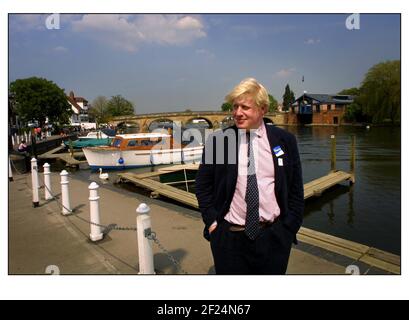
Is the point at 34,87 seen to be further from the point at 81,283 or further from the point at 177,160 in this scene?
the point at 81,283

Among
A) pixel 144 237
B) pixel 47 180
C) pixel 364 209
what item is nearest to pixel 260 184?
pixel 144 237

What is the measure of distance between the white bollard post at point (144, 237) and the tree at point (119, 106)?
90532 mm

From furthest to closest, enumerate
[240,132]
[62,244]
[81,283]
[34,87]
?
[34,87], [62,244], [81,283], [240,132]

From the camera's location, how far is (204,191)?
234 cm

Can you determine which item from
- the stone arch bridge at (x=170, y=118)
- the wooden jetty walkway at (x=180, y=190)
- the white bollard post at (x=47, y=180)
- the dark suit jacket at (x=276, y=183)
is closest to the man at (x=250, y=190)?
the dark suit jacket at (x=276, y=183)

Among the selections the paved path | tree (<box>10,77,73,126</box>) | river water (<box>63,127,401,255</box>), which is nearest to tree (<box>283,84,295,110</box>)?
tree (<box>10,77,73,126</box>)

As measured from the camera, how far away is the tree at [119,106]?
89806 mm

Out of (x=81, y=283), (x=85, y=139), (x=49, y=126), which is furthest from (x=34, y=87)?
(x=81, y=283)

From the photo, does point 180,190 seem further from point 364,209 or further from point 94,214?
point 364,209

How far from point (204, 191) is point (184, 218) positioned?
428 centimetres

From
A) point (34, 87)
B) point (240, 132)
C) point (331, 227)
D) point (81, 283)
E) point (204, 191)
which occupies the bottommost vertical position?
point (331, 227)

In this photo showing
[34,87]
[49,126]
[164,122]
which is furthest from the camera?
[164,122]

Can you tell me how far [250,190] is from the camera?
2.20 meters

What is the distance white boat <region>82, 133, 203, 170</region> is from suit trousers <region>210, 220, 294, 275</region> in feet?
59.5
